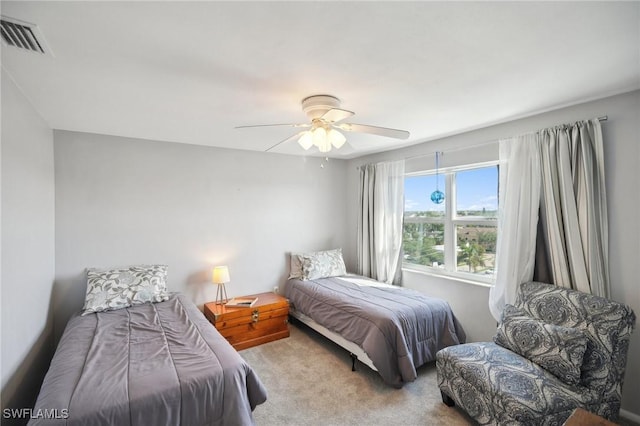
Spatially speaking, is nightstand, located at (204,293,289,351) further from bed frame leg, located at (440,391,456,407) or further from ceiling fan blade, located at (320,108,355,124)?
ceiling fan blade, located at (320,108,355,124)

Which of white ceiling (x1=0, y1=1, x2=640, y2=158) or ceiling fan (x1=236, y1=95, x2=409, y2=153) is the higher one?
A: white ceiling (x1=0, y1=1, x2=640, y2=158)

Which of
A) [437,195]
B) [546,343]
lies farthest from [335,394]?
[437,195]

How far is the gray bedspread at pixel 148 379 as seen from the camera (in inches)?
56.9

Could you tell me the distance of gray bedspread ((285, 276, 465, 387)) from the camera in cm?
245

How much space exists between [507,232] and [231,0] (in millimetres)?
2713

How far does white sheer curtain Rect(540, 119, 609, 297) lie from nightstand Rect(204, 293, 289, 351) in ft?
8.81

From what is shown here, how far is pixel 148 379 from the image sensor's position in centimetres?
Answer: 163

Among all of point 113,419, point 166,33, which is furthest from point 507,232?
point 113,419

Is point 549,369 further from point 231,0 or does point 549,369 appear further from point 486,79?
point 231,0

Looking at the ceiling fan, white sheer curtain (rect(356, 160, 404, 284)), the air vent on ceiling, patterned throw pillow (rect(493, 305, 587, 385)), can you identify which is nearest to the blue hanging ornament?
white sheer curtain (rect(356, 160, 404, 284))

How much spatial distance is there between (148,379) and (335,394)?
1.44 metres

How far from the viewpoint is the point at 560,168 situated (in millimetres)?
2297

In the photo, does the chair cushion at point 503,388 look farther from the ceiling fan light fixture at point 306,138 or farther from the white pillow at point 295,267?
the white pillow at point 295,267

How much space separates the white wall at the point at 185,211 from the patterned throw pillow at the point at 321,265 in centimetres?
31
